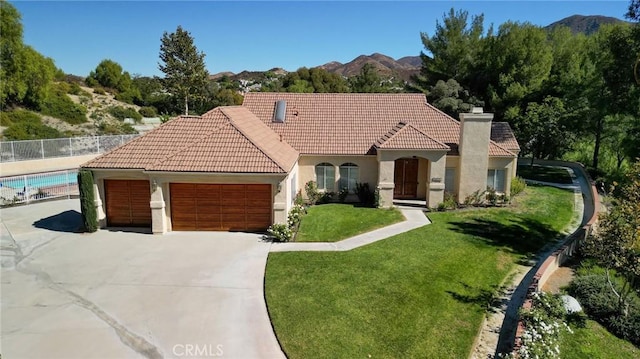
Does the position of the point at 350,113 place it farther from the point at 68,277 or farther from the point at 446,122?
the point at 68,277

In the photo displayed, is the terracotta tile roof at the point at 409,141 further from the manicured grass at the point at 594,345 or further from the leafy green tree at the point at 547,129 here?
the leafy green tree at the point at 547,129

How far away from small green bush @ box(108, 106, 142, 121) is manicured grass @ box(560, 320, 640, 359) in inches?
2454

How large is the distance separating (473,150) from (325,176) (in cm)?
857

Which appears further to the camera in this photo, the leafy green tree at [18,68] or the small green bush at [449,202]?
the leafy green tree at [18,68]

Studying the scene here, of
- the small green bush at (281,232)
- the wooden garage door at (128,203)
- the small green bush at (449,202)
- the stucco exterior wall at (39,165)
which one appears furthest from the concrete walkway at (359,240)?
the stucco exterior wall at (39,165)

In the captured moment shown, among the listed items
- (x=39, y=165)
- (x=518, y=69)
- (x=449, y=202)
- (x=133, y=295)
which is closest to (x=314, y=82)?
(x=518, y=69)

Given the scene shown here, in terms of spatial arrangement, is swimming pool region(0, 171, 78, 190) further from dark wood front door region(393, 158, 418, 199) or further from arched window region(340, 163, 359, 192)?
dark wood front door region(393, 158, 418, 199)

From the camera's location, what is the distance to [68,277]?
13.6 metres

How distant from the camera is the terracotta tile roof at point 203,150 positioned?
17531 mm

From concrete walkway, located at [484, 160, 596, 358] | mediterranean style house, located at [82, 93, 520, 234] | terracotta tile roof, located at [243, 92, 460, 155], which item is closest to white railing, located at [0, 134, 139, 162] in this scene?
mediterranean style house, located at [82, 93, 520, 234]

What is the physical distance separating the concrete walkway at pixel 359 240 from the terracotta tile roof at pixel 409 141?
12.6 feet

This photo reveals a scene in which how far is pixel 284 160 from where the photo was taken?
762 inches

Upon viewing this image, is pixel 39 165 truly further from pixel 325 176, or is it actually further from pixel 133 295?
pixel 133 295

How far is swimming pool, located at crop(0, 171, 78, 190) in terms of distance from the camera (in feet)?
77.9
